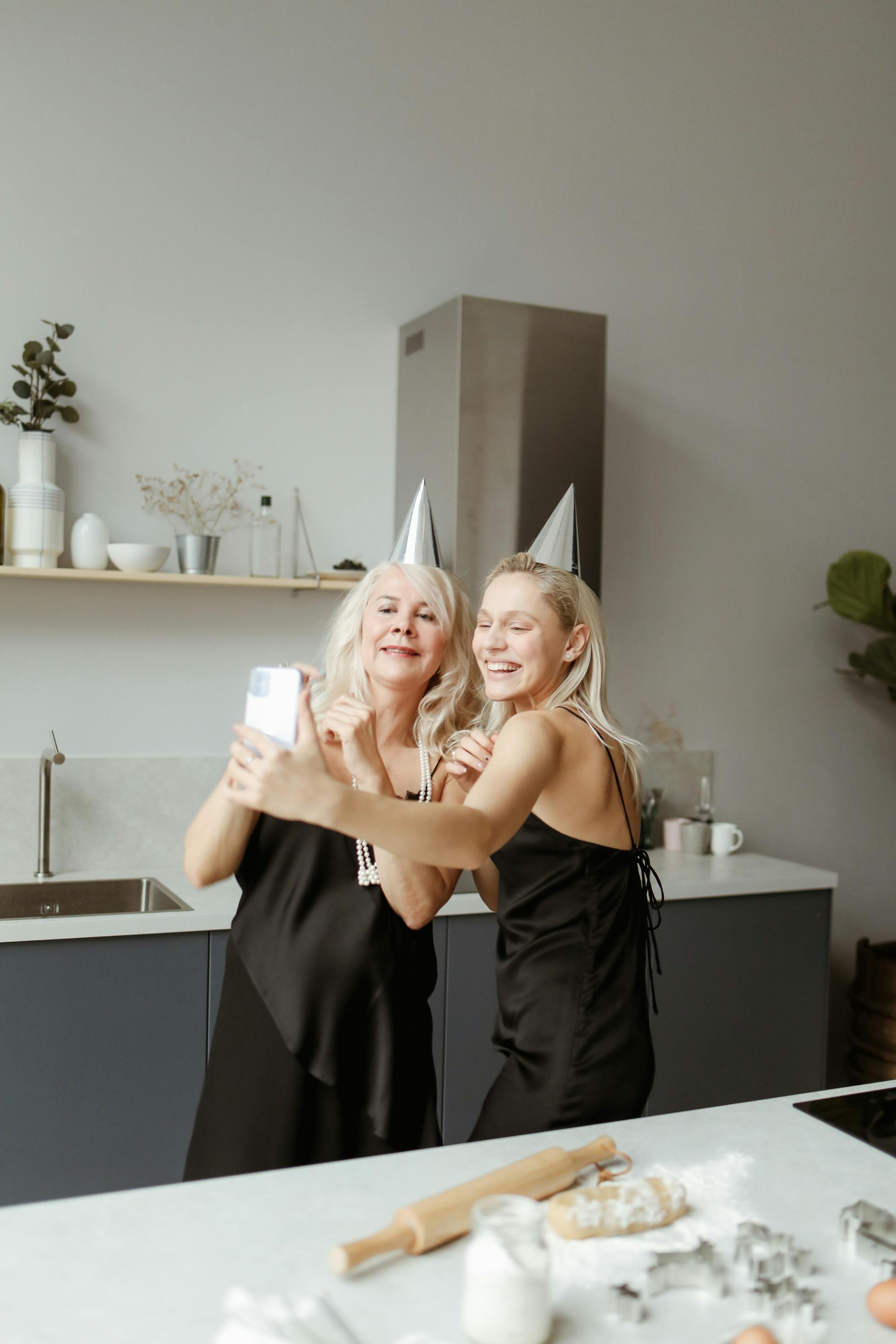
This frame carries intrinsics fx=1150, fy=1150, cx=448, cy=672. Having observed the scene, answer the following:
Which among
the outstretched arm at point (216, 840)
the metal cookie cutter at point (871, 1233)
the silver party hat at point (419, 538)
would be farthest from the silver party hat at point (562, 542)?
the metal cookie cutter at point (871, 1233)

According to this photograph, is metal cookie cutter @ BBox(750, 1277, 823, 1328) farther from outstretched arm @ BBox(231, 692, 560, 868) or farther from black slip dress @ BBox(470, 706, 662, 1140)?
black slip dress @ BBox(470, 706, 662, 1140)

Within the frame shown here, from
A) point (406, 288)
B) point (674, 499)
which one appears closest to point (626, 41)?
point (406, 288)

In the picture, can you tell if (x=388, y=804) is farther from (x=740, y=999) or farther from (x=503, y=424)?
(x=740, y=999)

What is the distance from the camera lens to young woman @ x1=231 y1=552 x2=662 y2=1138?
164 cm

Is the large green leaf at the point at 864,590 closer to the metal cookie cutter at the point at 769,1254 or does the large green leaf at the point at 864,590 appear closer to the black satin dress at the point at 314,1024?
the black satin dress at the point at 314,1024

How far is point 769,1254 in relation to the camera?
1078mm

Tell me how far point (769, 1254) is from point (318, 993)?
2.29 ft

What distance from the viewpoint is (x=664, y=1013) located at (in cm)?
296

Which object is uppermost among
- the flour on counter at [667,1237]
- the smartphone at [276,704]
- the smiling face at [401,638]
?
the smiling face at [401,638]

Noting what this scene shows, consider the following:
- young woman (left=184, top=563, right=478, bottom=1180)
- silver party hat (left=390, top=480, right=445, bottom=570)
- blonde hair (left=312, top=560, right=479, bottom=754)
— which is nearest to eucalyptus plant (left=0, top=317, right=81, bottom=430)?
silver party hat (left=390, top=480, right=445, bottom=570)

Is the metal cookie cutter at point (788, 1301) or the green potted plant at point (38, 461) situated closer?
the metal cookie cutter at point (788, 1301)

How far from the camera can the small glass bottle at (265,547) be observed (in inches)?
119

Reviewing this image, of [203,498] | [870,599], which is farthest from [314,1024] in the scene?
[870,599]

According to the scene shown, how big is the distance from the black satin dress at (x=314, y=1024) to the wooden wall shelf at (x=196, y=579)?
1.31 m
